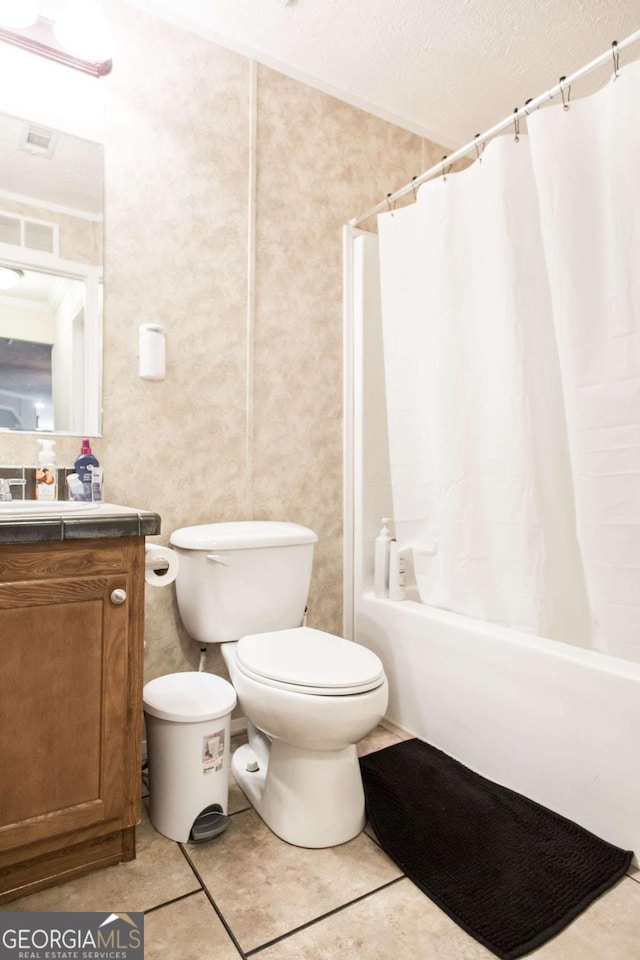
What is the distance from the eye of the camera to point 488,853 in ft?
4.37

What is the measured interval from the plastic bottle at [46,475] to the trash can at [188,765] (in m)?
0.62

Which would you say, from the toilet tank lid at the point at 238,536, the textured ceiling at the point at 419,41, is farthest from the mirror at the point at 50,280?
the textured ceiling at the point at 419,41

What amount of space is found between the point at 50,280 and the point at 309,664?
132 centimetres

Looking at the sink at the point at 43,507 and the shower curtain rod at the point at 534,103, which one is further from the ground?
the shower curtain rod at the point at 534,103

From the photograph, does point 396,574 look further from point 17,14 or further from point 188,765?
point 17,14

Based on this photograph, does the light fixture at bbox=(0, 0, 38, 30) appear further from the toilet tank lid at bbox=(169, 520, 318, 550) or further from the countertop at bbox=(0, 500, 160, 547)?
the toilet tank lid at bbox=(169, 520, 318, 550)

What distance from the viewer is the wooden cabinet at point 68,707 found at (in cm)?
113

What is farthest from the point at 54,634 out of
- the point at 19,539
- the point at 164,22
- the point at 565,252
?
the point at 164,22

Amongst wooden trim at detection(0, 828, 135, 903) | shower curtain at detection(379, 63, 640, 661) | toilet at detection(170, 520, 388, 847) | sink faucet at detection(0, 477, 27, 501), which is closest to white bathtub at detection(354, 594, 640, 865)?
shower curtain at detection(379, 63, 640, 661)

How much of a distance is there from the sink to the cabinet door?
0.17 meters

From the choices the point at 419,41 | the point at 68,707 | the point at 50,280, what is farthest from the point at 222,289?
the point at 68,707

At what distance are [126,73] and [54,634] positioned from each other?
169 centimetres

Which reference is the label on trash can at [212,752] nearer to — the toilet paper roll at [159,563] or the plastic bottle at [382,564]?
the toilet paper roll at [159,563]

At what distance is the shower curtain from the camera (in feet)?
4.44
